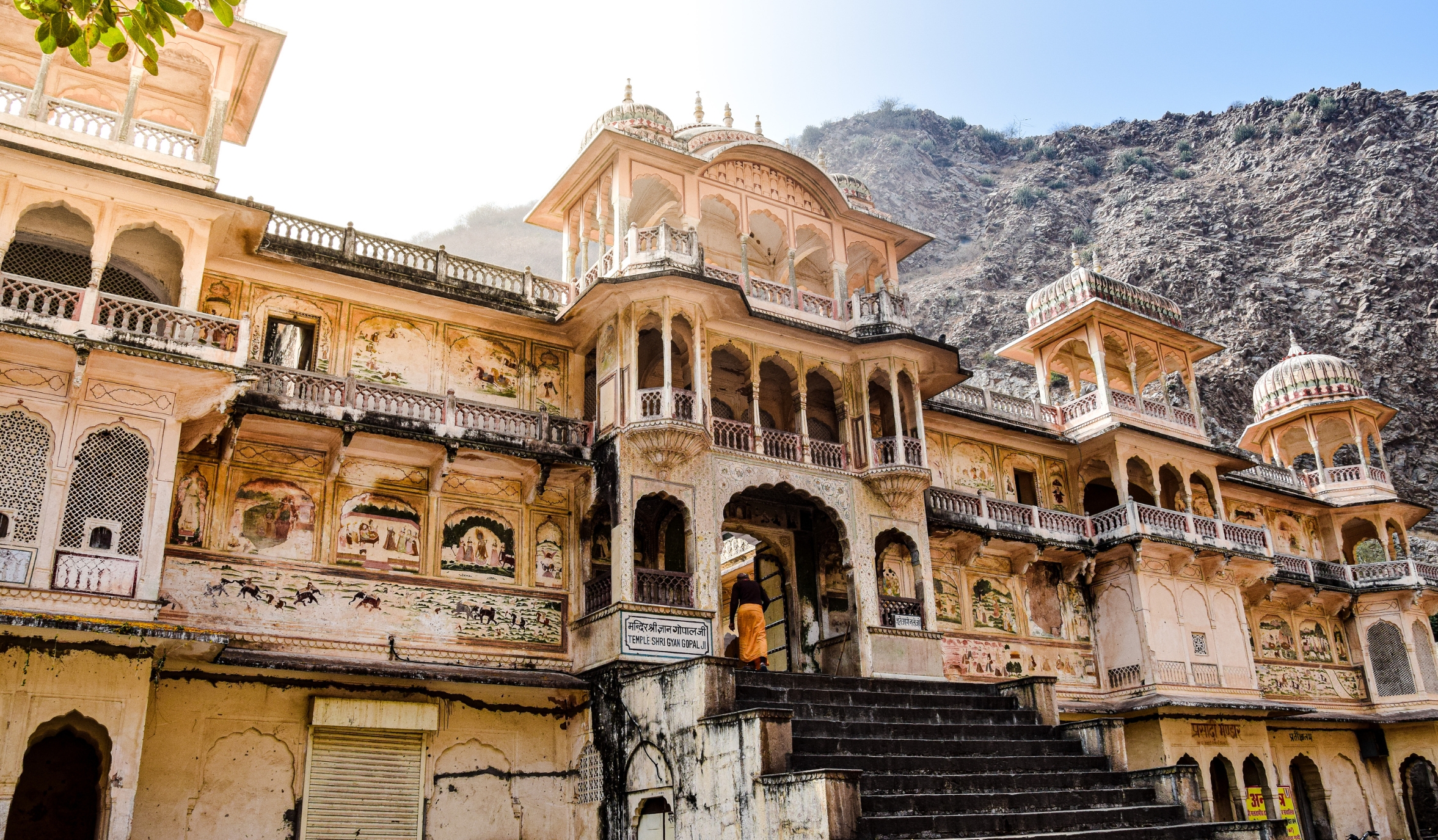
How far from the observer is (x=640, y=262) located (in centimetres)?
1630

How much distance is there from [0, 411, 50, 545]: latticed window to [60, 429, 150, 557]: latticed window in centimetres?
29

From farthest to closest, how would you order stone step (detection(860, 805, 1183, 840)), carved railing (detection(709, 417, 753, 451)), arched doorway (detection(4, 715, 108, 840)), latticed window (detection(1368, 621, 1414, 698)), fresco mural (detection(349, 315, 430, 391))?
latticed window (detection(1368, 621, 1414, 698)) < carved railing (detection(709, 417, 753, 451)) < fresco mural (detection(349, 315, 430, 391)) < arched doorway (detection(4, 715, 108, 840)) < stone step (detection(860, 805, 1183, 840))

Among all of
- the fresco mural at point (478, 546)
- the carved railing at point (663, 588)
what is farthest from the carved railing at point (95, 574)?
the carved railing at point (663, 588)

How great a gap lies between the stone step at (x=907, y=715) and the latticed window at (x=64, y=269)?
987 centimetres

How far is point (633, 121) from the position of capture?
722 inches

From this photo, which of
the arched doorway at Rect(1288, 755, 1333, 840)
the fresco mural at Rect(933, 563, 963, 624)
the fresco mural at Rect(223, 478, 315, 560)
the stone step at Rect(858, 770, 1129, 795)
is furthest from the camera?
the arched doorway at Rect(1288, 755, 1333, 840)

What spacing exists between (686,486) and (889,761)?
517 cm

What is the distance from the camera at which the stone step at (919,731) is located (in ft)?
42.0

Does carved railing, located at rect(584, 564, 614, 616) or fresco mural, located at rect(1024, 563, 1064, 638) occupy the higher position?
fresco mural, located at rect(1024, 563, 1064, 638)

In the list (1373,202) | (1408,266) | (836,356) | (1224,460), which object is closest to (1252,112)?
(1373,202)

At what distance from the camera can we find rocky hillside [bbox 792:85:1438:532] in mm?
33281

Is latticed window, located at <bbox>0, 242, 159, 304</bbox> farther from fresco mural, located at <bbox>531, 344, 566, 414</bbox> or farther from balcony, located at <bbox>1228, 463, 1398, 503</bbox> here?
balcony, located at <bbox>1228, 463, 1398, 503</bbox>

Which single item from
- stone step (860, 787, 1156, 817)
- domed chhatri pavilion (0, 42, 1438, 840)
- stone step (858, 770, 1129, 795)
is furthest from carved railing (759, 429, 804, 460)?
stone step (860, 787, 1156, 817)

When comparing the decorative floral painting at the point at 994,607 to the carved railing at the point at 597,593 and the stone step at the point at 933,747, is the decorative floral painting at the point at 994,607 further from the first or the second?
the carved railing at the point at 597,593
